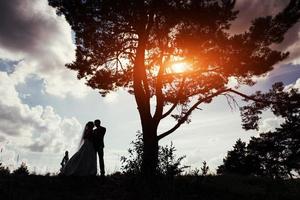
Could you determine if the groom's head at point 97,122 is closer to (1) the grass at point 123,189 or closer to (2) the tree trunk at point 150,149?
(1) the grass at point 123,189

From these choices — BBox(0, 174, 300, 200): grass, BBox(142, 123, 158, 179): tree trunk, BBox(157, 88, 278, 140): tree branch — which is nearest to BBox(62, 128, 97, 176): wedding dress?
BBox(0, 174, 300, 200): grass

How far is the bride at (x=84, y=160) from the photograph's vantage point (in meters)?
13.7

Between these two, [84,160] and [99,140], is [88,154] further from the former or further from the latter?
[99,140]

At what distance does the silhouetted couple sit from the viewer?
1373 cm

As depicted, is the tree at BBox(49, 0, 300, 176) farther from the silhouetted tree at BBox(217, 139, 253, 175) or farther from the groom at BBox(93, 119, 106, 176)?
the silhouetted tree at BBox(217, 139, 253, 175)

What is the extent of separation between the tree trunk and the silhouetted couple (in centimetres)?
171

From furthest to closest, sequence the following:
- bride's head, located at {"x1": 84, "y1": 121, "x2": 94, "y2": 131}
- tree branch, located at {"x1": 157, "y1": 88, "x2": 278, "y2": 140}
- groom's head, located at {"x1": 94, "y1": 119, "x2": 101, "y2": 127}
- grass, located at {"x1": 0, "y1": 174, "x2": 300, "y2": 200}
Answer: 1. tree branch, located at {"x1": 157, "y1": 88, "x2": 278, "y2": 140}
2. bride's head, located at {"x1": 84, "y1": 121, "x2": 94, "y2": 131}
3. groom's head, located at {"x1": 94, "y1": 119, "x2": 101, "y2": 127}
4. grass, located at {"x1": 0, "y1": 174, "x2": 300, "y2": 200}

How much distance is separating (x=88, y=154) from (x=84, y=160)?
274 mm

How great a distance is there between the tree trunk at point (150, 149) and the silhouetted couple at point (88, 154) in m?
1.71

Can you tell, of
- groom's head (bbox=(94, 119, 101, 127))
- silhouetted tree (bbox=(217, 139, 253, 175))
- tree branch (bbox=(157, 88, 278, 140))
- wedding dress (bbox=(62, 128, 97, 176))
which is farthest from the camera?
silhouetted tree (bbox=(217, 139, 253, 175))

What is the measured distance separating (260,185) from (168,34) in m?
7.37

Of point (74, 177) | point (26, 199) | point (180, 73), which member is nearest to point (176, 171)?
point (74, 177)

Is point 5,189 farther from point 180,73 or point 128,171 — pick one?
point 180,73

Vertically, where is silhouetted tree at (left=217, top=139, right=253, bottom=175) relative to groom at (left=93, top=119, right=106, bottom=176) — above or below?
above
